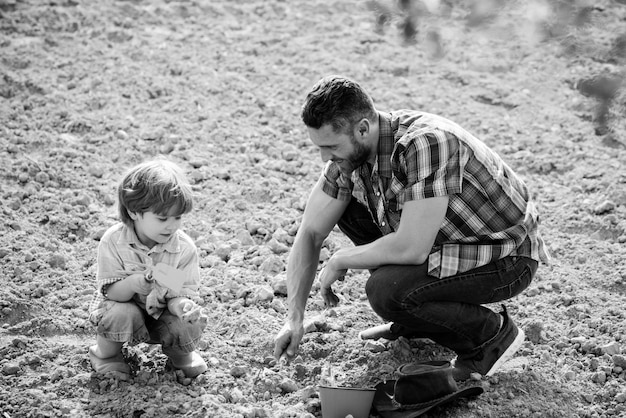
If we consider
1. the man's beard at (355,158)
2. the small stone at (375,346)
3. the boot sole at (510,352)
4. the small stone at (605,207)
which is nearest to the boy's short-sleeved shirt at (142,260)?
the man's beard at (355,158)

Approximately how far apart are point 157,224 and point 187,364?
635 millimetres

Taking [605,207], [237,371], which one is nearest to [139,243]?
[237,371]

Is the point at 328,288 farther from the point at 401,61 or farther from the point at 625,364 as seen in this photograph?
the point at 401,61

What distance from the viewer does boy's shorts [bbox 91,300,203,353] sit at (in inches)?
125

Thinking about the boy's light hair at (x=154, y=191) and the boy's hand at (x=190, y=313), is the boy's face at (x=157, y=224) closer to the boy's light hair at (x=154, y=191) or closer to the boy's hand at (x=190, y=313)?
the boy's light hair at (x=154, y=191)

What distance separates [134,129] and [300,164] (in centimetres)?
114

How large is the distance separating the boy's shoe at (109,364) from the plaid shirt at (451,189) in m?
1.21

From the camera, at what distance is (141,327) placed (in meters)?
3.25

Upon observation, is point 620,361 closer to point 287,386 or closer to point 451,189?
point 451,189

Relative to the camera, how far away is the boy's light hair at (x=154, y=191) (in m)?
3.10

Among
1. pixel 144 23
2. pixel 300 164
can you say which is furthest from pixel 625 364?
pixel 144 23

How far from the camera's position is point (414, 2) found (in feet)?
9.29

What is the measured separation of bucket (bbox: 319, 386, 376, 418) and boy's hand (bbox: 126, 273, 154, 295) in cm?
77

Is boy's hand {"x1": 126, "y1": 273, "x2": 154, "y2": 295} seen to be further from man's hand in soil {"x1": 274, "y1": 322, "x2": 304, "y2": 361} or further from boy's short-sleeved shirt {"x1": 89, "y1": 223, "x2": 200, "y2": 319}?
man's hand in soil {"x1": 274, "y1": 322, "x2": 304, "y2": 361}
